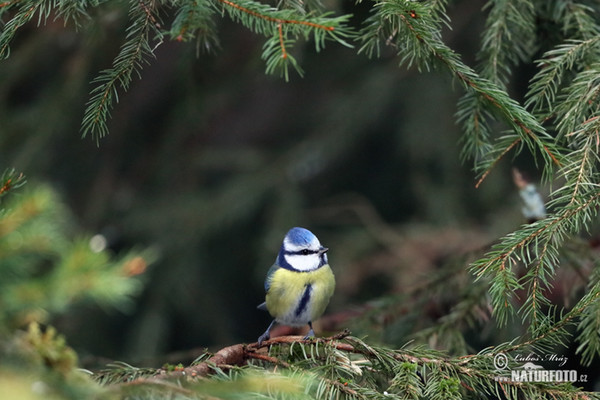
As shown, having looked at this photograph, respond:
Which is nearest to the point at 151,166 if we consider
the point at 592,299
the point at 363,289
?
the point at 363,289

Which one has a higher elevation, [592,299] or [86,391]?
[86,391]

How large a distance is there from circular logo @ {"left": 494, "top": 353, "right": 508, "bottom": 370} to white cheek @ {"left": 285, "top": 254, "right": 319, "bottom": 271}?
1208 mm

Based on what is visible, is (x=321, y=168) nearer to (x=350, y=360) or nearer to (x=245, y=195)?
(x=245, y=195)

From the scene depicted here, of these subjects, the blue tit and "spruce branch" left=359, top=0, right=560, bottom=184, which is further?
the blue tit

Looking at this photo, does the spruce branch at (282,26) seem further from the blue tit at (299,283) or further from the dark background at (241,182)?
the dark background at (241,182)

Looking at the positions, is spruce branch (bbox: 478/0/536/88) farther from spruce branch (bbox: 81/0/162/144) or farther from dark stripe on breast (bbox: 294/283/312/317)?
dark stripe on breast (bbox: 294/283/312/317)

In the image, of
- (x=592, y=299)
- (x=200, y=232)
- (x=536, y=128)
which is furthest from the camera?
(x=200, y=232)

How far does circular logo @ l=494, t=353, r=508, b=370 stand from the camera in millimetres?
1648

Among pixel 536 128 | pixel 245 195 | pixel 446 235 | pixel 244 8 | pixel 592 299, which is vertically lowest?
pixel 446 235

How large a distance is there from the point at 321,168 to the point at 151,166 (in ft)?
3.90

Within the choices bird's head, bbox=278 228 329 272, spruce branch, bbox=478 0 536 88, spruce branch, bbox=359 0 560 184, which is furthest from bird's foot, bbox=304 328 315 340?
spruce branch, bbox=478 0 536 88

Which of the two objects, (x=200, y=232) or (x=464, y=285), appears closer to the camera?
(x=464, y=285)

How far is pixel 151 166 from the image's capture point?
4254 mm

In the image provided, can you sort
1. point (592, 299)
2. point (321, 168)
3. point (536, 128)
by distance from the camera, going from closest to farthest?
1. point (592, 299)
2. point (536, 128)
3. point (321, 168)
